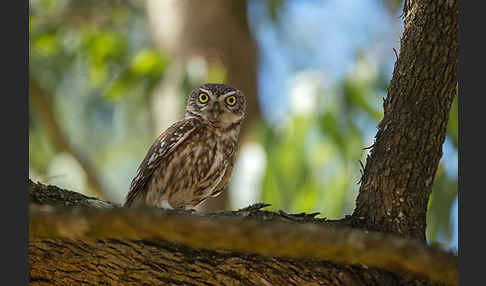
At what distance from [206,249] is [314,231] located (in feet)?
3.09

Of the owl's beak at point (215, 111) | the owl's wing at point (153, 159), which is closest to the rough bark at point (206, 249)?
the owl's wing at point (153, 159)

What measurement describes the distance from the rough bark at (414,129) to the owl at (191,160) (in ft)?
5.30

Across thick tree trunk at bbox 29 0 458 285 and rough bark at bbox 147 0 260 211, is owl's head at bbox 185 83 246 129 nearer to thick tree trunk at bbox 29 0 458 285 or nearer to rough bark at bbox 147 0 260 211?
thick tree trunk at bbox 29 0 458 285

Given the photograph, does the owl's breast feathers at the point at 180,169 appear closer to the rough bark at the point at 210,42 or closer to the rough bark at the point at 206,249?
the rough bark at the point at 206,249

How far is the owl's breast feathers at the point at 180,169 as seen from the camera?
15.4ft

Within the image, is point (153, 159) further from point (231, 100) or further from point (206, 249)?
point (206, 249)

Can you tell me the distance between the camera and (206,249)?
3.08 metres

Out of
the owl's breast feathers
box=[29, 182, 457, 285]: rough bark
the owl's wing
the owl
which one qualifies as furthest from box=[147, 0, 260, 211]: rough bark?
box=[29, 182, 457, 285]: rough bark

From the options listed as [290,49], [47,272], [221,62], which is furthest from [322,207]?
[290,49]

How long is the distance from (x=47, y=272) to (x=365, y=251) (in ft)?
5.11

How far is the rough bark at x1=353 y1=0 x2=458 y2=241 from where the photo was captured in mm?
3381

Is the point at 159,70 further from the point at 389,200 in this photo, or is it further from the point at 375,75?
the point at 389,200

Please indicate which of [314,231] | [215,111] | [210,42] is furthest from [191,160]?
[210,42]

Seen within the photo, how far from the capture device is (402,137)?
341 centimetres
